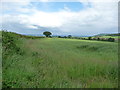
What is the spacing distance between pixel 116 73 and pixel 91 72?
834mm

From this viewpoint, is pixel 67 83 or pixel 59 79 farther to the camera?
pixel 59 79

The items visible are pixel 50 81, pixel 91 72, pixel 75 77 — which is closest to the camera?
pixel 50 81

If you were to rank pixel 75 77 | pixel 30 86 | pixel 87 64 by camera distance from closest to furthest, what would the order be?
pixel 30 86 → pixel 75 77 → pixel 87 64

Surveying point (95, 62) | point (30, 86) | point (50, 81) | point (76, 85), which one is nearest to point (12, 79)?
point (30, 86)

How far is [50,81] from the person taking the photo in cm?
363

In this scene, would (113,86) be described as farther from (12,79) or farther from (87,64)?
(12,79)

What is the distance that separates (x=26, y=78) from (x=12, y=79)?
1.33 ft

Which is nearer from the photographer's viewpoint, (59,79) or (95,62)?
(59,79)

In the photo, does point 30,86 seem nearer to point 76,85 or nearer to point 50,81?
point 50,81

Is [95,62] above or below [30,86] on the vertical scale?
above

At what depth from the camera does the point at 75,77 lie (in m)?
4.17

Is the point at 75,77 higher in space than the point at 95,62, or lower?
lower

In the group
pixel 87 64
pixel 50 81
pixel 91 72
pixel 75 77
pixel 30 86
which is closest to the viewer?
pixel 30 86

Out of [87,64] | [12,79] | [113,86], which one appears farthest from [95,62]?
[12,79]
